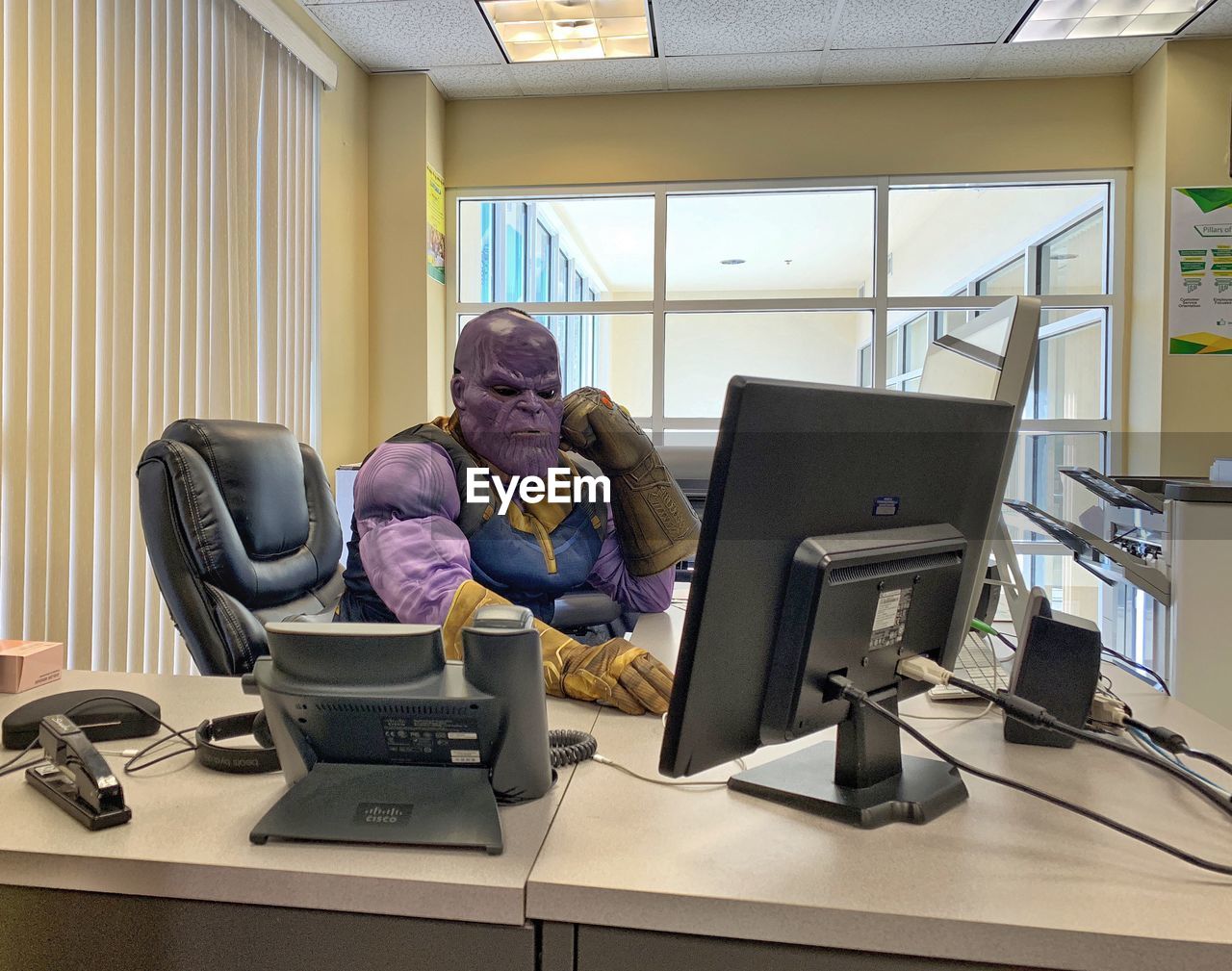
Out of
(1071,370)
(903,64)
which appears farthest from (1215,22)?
(1071,370)

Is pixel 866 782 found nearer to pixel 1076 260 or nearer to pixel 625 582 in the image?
pixel 625 582

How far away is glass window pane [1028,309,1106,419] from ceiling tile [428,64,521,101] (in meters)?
2.67

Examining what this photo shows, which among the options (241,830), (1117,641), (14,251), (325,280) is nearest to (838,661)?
(241,830)

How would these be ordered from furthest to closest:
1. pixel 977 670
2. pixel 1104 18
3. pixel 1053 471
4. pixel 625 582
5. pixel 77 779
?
1. pixel 1053 471
2. pixel 1104 18
3. pixel 625 582
4. pixel 977 670
5. pixel 77 779

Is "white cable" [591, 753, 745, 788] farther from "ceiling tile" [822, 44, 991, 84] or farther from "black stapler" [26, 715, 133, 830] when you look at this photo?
"ceiling tile" [822, 44, 991, 84]

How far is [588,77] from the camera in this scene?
12.1ft

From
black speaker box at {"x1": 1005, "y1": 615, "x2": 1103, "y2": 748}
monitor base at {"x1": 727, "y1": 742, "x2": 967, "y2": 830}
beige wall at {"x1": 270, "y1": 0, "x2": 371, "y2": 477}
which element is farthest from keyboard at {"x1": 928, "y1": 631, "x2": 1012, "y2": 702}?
beige wall at {"x1": 270, "y1": 0, "x2": 371, "y2": 477}

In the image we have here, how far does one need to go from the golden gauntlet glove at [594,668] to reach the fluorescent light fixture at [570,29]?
2.72m

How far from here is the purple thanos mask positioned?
4.69 feet

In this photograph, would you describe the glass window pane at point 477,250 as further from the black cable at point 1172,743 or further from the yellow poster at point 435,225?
the black cable at point 1172,743

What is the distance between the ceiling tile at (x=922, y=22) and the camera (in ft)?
10.0

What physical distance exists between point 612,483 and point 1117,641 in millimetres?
2964

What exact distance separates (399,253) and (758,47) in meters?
1.75

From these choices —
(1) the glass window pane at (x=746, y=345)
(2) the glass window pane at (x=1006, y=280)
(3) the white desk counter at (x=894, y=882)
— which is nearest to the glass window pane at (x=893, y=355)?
(1) the glass window pane at (x=746, y=345)
